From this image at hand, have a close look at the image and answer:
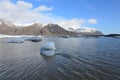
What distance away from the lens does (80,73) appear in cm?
1544

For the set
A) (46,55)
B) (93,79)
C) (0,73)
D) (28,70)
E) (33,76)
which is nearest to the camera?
(93,79)

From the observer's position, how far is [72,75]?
14.9 metres

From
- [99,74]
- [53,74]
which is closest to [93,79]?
[99,74]

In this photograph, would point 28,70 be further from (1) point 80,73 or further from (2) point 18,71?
(1) point 80,73

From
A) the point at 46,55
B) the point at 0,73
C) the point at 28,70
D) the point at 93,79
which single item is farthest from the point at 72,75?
the point at 46,55

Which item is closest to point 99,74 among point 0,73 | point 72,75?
point 72,75

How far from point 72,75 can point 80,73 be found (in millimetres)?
949

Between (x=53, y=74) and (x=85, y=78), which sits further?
(x=53, y=74)

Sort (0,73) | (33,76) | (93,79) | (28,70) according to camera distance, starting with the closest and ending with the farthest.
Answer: (93,79), (33,76), (0,73), (28,70)

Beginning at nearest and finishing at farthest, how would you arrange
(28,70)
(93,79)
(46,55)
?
1. (93,79)
2. (28,70)
3. (46,55)

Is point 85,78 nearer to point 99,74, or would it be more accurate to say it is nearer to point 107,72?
point 99,74

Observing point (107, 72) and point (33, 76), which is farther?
point (107, 72)

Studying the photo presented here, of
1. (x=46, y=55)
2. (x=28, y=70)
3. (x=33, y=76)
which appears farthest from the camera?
(x=46, y=55)

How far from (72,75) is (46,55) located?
10896 mm
